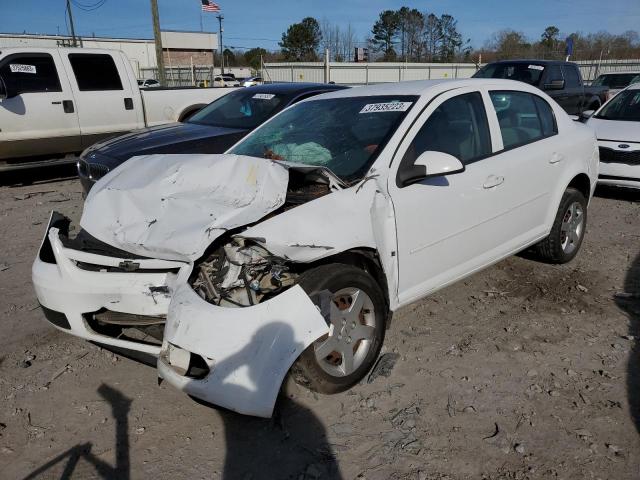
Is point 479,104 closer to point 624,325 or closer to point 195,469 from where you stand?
point 624,325

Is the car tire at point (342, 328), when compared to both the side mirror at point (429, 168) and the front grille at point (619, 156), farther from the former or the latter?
the front grille at point (619, 156)

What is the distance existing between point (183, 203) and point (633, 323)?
3.30 meters

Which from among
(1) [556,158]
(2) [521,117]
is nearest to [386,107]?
(2) [521,117]

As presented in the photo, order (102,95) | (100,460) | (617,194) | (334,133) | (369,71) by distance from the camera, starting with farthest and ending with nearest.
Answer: (369,71) < (102,95) < (617,194) < (334,133) < (100,460)

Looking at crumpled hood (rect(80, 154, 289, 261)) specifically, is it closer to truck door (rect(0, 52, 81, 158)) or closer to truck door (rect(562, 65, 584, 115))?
truck door (rect(0, 52, 81, 158))

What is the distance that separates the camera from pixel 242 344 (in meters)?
2.41

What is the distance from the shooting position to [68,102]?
848 centimetres

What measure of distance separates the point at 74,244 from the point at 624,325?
378cm

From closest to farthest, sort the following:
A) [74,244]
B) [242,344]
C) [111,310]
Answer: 1. [242,344]
2. [111,310]
3. [74,244]

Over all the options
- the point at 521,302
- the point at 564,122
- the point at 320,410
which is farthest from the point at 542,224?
the point at 320,410

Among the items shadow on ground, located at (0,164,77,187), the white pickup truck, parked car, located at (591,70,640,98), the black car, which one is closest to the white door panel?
the black car

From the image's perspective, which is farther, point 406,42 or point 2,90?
point 406,42

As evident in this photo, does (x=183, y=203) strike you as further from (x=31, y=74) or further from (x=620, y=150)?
(x=31, y=74)

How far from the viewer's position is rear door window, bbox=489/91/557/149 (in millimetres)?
4053
